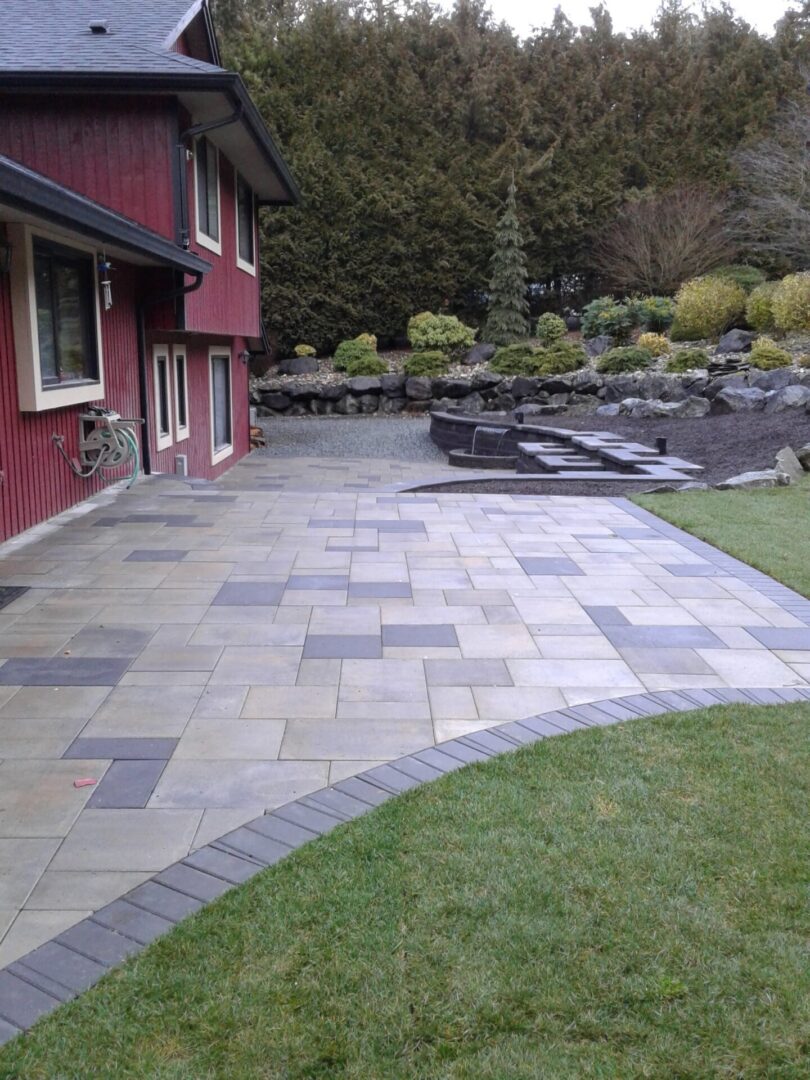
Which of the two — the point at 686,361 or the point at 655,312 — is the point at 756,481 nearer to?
the point at 686,361

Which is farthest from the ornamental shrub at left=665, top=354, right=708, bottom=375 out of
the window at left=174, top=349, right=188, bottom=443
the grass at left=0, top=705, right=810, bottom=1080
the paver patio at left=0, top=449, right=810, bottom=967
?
the grass at left=0, top=705, right=810, bottom=1080

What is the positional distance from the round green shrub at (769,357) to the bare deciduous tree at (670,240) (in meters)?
6.31

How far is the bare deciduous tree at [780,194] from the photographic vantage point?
1991 centimetres

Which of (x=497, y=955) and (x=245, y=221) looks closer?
(x=497, y=955)

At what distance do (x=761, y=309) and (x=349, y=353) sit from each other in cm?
974

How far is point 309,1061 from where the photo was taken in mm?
1952

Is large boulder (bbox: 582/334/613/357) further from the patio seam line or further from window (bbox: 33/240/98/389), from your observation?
the patio seam line

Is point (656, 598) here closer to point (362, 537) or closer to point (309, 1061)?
point (362, 537)

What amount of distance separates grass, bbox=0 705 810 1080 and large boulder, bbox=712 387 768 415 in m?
12.9

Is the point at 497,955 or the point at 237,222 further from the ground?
the point at 237,222

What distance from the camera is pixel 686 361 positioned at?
1898 centimetres

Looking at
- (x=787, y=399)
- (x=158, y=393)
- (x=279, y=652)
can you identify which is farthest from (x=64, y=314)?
(x=787, y=399)

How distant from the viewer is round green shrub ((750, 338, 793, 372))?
17.4 metres

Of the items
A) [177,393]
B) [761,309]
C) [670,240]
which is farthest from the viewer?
[670,240]
